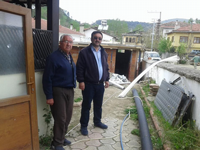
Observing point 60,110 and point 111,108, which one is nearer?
point 60,110

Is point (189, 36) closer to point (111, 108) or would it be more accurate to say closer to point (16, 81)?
point (111, 108)

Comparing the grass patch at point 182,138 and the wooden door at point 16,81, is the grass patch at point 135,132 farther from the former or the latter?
the wooden door at point 16,81

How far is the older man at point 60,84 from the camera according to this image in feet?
7.42

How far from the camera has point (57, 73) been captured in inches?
91.7

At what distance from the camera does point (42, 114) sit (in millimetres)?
2658

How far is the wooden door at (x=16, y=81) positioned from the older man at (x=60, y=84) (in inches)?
8.9

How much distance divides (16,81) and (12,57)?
1.04ft

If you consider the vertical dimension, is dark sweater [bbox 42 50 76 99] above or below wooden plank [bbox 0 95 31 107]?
above

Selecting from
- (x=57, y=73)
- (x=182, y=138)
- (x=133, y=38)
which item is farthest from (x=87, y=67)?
(x=133, y=38)

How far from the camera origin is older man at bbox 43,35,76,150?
7.42 feet

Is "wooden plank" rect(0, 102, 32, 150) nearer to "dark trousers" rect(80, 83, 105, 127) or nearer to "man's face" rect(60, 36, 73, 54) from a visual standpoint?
"man's face" rect(60, 36, 73, 54)

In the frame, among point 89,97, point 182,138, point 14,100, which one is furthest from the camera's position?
point 89,97

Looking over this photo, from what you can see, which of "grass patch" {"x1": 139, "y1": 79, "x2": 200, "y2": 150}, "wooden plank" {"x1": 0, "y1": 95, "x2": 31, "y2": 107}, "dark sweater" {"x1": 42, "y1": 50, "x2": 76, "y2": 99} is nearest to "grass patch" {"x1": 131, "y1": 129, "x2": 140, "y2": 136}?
"grass patch" {"x1": 139, "y1": 79, "x2": 200, "y2": 150}

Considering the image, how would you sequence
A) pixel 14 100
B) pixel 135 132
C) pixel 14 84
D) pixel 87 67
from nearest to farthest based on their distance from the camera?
pixel 14 100, pixel 14 84, pixel 87 67, pixel 135 132
